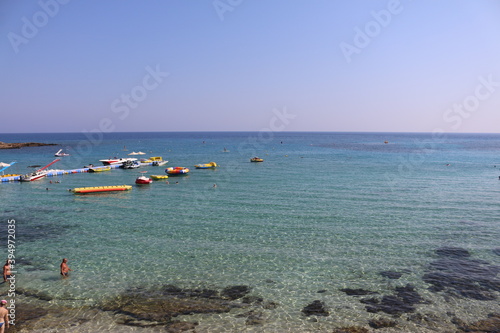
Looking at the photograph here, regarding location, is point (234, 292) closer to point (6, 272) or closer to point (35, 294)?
point (35, 294)

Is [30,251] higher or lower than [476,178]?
lower

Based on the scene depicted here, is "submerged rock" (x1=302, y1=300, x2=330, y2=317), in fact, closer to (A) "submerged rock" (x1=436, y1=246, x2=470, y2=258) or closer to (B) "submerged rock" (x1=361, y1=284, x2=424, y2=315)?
(B) "submerged rock" (x1=361, y1=284, x2=424, y2=315)

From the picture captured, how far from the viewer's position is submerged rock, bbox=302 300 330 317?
672 inches

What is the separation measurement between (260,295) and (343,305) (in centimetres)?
445

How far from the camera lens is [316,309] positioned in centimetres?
1747

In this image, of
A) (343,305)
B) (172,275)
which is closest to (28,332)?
(172,275)

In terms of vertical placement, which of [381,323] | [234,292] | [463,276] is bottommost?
[234,292]

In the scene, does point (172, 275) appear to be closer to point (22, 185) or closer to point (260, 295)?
point (260, 295)

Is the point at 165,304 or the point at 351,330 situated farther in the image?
the point at 165,304

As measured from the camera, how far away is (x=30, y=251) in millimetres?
25047

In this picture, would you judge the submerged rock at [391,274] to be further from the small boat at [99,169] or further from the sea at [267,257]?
the small boat at [99,169]

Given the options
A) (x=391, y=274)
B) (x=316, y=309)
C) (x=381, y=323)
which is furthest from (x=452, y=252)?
(x=316, y=309)

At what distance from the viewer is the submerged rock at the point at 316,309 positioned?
17069 mm

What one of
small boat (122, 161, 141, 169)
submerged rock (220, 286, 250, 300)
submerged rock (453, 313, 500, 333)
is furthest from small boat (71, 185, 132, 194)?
submerged rock (453, 313, 500, 333)
